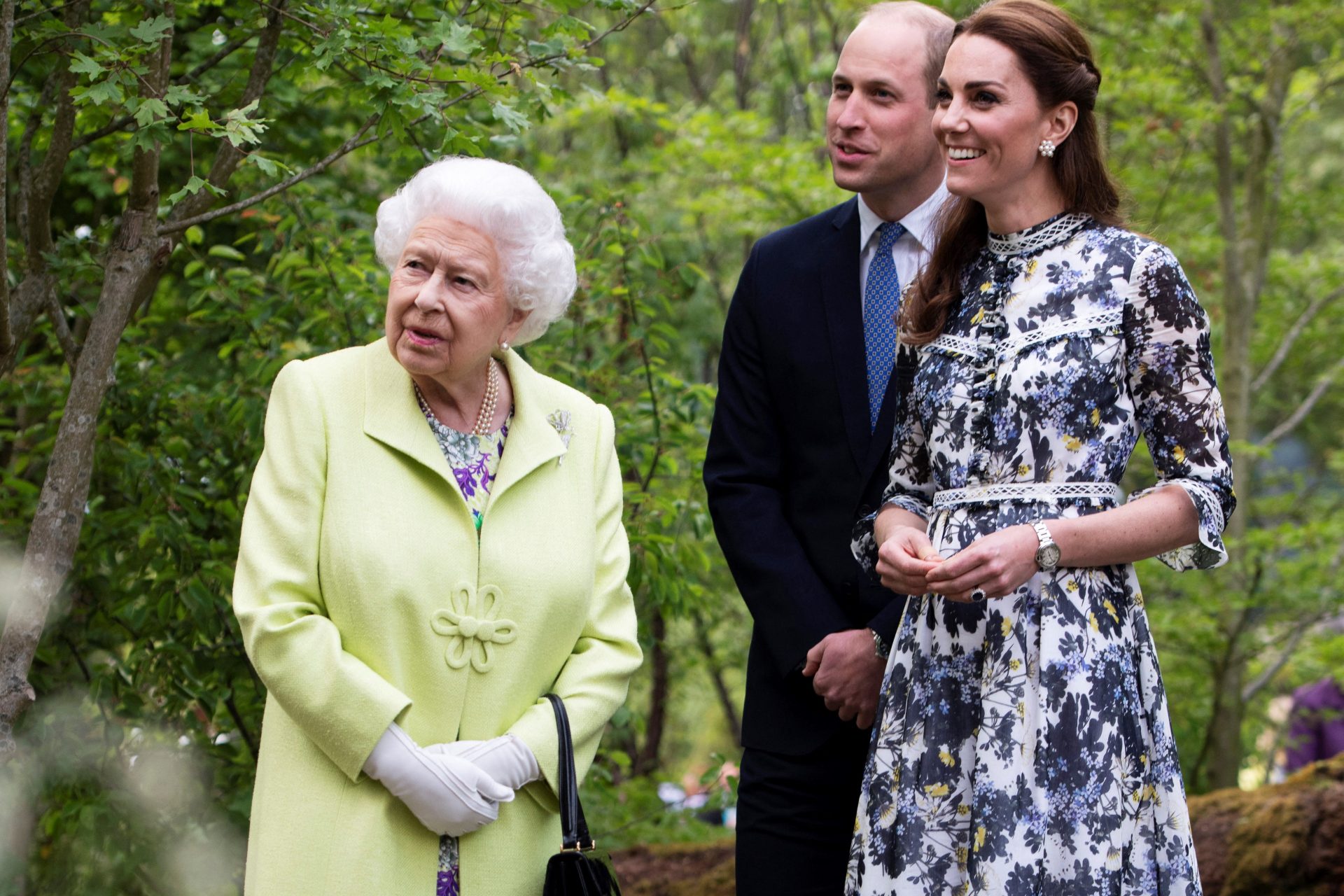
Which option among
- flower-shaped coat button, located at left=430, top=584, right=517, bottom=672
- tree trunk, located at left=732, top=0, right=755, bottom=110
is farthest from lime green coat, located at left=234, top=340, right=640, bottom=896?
tree trunk, located at left=732, top=0, right=755, bottom=110

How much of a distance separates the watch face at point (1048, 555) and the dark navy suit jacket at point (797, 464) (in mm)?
446

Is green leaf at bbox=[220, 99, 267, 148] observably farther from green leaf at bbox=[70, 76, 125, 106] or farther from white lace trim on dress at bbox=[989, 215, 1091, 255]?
white lace trim on dress at bbox=[989, 215, 1091, 255]

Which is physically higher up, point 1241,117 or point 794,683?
point 1241,117

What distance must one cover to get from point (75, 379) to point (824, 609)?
1.64 meters

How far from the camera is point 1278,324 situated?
8320 millimetres

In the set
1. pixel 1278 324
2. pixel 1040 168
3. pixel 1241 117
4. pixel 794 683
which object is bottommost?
pixel 794 683

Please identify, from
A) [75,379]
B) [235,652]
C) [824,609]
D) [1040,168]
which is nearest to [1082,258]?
[1040,168]

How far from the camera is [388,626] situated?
2.24 metres

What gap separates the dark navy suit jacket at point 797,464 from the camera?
2.63 m

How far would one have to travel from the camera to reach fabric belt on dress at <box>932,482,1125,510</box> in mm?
2188

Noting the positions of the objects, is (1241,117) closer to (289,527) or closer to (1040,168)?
(1040,168)

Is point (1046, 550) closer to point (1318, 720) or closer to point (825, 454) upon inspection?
point (825, 454)

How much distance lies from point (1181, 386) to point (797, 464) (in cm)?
85

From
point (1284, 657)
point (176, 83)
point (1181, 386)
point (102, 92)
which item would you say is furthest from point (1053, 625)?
point (1284, 657)
